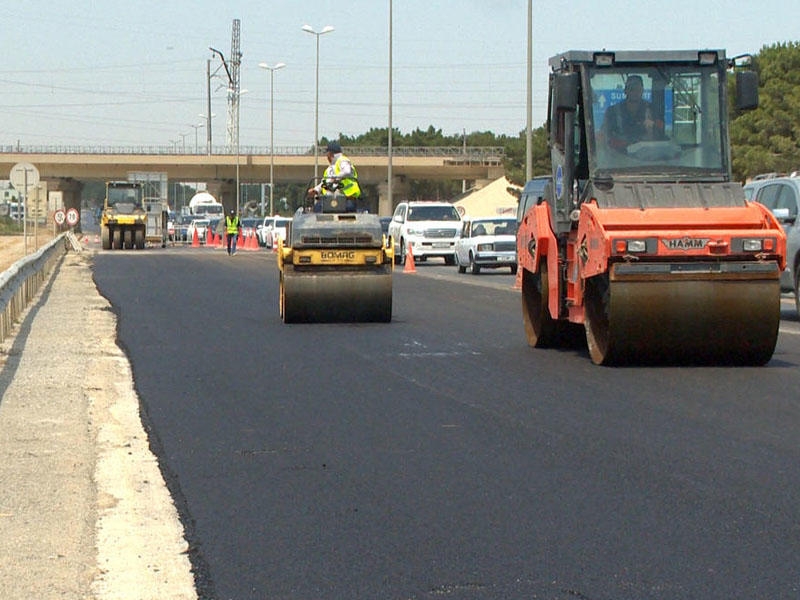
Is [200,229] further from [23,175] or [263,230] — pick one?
[23,175]

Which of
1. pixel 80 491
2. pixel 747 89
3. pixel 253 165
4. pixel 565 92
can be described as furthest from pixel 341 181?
pixel 253 165

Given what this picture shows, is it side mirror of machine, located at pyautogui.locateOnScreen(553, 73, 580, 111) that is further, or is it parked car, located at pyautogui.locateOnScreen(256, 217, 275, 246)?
parked car, located at pyautogui.locateOnScreen(256, 217, 275, 246)

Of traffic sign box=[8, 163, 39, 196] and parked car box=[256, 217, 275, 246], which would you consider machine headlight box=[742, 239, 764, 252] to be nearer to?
traffic sign box=[8, 163, 39, 196]

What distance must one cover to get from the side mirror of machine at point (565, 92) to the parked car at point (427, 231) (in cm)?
3253

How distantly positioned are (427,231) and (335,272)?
27668 millimetres

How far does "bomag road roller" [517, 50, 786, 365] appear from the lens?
1346 centimetres

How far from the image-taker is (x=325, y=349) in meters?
16.5

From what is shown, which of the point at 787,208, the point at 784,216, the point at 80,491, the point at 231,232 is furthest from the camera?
the point at 231,232

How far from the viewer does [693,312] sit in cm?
1350

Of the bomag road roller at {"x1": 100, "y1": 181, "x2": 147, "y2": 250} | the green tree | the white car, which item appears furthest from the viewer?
the white car

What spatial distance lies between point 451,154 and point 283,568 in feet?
353

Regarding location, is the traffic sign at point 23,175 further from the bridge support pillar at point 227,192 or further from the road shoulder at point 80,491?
the bridge support pillar at point 227,192

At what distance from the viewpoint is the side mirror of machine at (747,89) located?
45.8 ft

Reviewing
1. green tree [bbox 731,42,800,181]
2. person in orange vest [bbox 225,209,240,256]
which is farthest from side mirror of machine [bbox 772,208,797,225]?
green tree [bbox 731,42,800,181]
